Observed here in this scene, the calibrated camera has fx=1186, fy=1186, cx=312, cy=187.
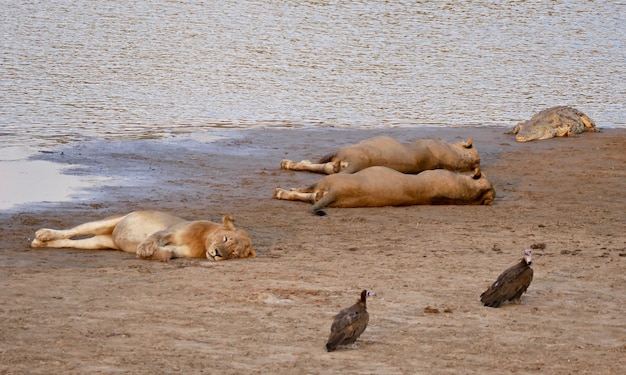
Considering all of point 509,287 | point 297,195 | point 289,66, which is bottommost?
point 297,195

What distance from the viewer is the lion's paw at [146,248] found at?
31.6 ft

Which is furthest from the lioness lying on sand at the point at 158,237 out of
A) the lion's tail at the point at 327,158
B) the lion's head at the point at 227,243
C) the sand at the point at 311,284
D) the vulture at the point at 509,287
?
the lion's tail at the point at 327,158

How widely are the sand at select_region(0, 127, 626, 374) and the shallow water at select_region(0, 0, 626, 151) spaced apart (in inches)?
190

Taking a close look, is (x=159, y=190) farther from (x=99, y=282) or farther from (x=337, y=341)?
(x=337, y=341)

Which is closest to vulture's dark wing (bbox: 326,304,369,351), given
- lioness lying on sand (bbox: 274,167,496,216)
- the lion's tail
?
lioness lying on sand (bbox: 274,167,496,216)

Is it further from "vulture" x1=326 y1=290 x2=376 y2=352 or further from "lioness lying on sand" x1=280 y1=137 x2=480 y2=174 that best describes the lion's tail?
"vulture" x1=326 y1=290 x2=376 y2=352

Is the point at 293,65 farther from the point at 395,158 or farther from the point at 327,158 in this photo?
the point at 395,158

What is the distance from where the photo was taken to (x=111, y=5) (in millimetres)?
38094

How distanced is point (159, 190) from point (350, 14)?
25.4m

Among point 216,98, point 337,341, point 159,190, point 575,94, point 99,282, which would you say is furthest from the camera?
point 575,94

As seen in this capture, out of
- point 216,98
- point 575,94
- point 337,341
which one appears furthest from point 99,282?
point 575,94

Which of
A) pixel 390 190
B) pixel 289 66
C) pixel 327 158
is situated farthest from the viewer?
pixel 289 66

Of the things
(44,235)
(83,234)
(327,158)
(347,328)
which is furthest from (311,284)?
(327,158)

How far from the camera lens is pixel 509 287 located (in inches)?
324
